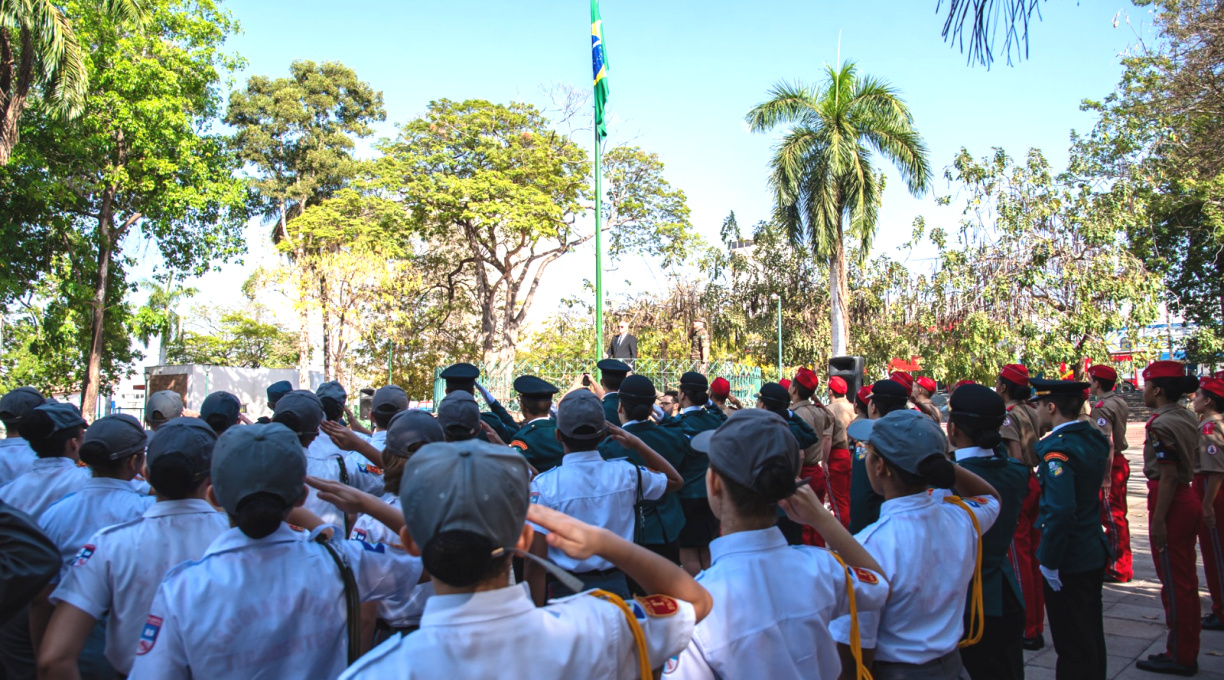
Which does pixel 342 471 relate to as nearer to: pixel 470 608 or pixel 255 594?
pixel 255 594

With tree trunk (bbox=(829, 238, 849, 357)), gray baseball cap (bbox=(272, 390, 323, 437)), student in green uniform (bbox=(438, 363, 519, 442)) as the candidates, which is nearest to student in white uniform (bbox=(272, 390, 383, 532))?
gray baseball cap (bbox=(272, 390, 323, 437))

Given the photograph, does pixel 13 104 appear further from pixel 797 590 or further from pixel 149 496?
pixel 797 590

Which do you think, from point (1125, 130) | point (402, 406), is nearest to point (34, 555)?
point (402, 406)

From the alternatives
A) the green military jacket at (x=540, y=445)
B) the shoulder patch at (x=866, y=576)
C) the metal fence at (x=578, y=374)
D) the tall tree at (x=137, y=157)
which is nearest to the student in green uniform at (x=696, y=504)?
the green military jacket at (x=540, y=445)

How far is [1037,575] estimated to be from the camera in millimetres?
5469

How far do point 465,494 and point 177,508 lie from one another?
149cm

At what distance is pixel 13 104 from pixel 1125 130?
93.6 feet

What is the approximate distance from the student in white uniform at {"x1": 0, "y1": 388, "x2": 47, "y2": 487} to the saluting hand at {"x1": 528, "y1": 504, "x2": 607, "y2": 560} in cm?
337

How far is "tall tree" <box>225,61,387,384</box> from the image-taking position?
114ft

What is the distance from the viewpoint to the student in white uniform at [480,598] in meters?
1.47

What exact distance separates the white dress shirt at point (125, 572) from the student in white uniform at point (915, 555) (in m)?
1.96

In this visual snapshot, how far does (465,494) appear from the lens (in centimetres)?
147

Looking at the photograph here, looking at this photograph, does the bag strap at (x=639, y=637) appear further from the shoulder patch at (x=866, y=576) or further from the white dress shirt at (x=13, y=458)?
the white dress shirt at (x=13, y=458)

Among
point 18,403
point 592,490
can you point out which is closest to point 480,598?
point 592,490
